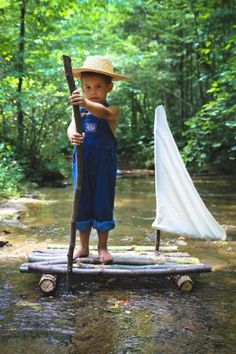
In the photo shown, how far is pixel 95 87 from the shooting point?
11.3 feet

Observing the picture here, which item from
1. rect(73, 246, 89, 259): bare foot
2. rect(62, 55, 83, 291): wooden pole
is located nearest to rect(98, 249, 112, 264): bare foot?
rect(73, 246, 89, 259): bare foot

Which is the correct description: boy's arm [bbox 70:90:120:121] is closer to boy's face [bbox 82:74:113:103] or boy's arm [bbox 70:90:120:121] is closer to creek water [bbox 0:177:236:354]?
boy's face [bbox 82:74:113:103]

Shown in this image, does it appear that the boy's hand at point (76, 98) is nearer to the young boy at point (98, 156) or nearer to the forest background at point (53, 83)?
the young boy at point (98, 156)

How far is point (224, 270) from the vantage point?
3854 mm

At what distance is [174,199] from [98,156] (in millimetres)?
718

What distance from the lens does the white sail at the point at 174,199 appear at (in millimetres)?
3633

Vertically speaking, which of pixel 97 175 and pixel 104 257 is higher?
pixel 97 175

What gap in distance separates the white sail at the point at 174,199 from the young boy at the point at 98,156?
42 cm

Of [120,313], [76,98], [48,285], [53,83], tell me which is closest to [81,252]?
[48,285]

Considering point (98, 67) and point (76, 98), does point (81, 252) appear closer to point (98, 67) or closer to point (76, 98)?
point (76, 98)

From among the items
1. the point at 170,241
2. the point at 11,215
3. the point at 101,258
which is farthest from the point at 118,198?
the point at 101,258

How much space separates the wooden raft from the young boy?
0.41 ft

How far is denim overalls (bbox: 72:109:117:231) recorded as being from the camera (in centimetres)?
344

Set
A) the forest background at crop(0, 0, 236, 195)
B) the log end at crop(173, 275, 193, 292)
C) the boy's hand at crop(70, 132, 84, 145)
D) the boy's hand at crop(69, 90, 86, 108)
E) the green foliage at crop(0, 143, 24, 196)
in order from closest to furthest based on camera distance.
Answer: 1. the boy's hand at crop(69, 90, 86, 108)
2. the boy's hand at crop(70, 132, 84, 145)
3. the log end at crop(173, 275, 193, 292)
4. the green foliage at crop(0, 143, 24, 196)
5. the forest background at crop(0, 0, 236, 195)
